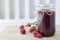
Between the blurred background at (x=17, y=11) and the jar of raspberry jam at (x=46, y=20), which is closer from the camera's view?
the jar of raspberry jam at (x=46, y=20)

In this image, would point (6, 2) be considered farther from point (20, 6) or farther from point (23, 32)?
point (23, 32)

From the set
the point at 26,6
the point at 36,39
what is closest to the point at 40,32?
the point at 36,39

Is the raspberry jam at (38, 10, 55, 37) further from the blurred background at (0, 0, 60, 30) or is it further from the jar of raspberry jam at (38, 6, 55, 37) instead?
the blurred background at (0, 0, 60, 30)

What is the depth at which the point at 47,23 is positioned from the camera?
2.80 feet

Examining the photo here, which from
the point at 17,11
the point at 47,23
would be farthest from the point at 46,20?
the point at 17,11

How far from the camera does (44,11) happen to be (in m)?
0.84

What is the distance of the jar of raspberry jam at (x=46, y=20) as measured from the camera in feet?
2.77

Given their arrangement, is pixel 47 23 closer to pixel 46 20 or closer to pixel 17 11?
pixel 46 20

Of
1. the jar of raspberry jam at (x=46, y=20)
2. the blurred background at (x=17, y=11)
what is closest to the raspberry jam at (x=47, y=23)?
the jar of raspberry jam at (x=46, y=20)

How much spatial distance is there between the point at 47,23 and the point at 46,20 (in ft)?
0.06

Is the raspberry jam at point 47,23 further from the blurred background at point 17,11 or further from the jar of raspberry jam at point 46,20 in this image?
the blurred background at point 17,11

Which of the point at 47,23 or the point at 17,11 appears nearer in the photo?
the point at 47,23

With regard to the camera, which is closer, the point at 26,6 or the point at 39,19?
the point at 39,19

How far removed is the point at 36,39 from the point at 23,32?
0.15 m
